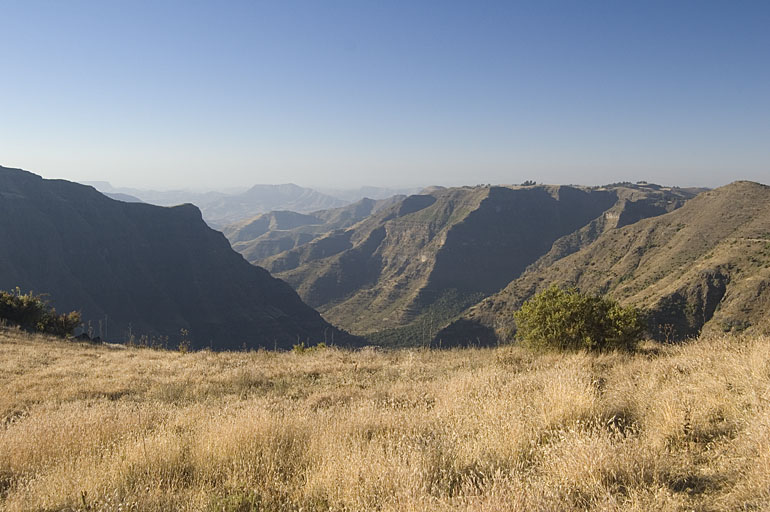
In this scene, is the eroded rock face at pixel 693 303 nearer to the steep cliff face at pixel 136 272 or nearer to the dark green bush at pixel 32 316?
the dark green bush at pixel 32 316

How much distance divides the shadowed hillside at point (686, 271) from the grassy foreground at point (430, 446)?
7429 millimetres

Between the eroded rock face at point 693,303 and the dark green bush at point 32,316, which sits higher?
the dark green bush at point 32,316

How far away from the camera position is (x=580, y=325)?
10.7 meters

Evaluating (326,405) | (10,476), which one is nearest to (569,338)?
(326,405)

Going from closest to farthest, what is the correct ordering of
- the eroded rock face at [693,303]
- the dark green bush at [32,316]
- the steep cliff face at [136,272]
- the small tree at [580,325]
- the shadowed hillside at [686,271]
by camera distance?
the small tree at [580,325] < the dark green bush at [32,316] < the shadowed hillside at [686,271] < the eroded rock face at [693,303] < the steep cliff face at [136,272]

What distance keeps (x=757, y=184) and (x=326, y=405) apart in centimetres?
11700

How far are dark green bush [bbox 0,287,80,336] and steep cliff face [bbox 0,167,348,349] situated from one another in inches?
2933

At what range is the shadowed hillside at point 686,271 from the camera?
48.8 m

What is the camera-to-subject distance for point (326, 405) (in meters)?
6.58

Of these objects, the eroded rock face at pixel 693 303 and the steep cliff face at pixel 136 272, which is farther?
the steep cliff face at pixel 136 272

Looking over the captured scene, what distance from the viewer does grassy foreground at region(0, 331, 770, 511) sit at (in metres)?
3.04

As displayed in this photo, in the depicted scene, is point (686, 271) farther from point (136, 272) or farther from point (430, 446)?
point (136, 272)

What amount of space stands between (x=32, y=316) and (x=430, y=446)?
25.0m

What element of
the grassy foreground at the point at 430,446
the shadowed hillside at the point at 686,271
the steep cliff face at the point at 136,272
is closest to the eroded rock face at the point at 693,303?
the shadowed hillside at the point at 686,271
